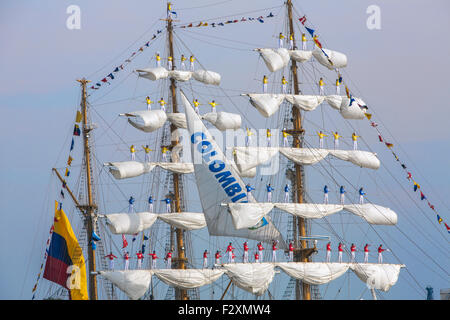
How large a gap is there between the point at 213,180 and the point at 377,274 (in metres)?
13.7

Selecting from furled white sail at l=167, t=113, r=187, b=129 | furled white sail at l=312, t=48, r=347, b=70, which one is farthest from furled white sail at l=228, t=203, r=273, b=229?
furled white sail at l=312, t=48, r=347, b=70

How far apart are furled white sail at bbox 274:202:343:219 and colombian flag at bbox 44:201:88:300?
14.2m

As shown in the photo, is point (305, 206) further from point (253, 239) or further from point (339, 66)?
point (339, 66)

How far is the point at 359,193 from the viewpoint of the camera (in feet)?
312

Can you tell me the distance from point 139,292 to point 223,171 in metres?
9.99

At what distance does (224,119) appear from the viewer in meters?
93.2

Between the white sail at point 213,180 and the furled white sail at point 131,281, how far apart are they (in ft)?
18.6

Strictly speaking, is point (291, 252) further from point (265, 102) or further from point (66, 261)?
point (66, 261)

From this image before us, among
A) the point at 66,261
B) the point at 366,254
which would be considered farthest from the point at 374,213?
the point at 66,261

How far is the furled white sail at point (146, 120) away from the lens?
93312 mm

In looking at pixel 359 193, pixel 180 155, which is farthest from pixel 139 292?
pixel 359 193
